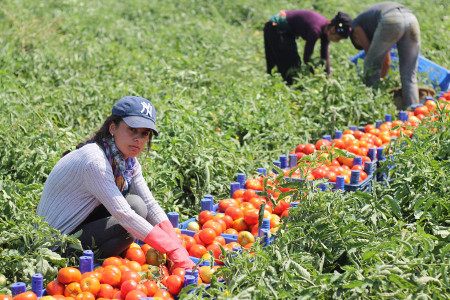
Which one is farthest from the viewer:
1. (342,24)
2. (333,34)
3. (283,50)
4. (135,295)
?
(283,50)

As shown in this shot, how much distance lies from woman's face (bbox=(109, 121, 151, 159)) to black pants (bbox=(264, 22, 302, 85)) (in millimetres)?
4450

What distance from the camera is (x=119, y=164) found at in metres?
3.45

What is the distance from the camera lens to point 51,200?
3.44 metres

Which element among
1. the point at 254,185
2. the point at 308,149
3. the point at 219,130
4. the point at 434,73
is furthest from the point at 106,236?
the point at 434,73

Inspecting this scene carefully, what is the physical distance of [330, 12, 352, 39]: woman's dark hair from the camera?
6.82 meters

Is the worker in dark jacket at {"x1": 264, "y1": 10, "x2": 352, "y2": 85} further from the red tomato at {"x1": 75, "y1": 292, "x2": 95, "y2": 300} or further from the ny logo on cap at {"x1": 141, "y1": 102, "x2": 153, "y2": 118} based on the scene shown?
the red tomato at {"x1": 75, "y1": 292, "x2": 95, "y2": 300}

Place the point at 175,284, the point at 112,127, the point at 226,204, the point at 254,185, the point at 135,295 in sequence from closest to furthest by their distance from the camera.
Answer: the point at 135,295 → the point at 175,284 → the point at 112,127 → the point at 226,204 → the point at 254,185

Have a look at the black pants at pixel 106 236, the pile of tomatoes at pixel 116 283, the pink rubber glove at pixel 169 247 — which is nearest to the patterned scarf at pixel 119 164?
the black pants at pixel 106 236

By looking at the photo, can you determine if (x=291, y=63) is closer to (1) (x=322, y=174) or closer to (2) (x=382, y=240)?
(1) (x=322, y=174)

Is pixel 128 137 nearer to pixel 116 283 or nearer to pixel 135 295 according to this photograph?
pixel 116 283

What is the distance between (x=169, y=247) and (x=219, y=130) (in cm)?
259

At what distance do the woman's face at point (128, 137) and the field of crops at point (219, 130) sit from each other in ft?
1.98

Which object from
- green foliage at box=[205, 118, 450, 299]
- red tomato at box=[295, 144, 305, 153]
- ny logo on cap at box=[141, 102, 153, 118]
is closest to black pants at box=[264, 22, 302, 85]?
red tomato at box=[295, 144, 305, 153]

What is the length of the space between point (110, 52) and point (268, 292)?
6.38 m
